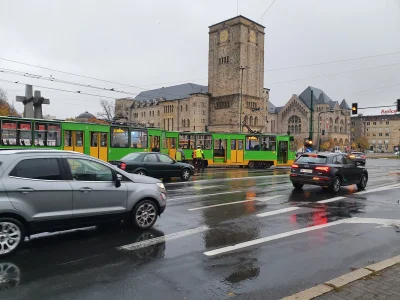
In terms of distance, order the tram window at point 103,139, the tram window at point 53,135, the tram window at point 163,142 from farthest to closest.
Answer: the tram window at point 163,142, the tram window at point 103,139, the tram window at point 53,135

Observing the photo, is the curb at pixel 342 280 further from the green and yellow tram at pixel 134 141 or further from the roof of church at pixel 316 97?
the roof of church at pixel 316 97

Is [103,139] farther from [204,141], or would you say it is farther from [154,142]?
[204,141]

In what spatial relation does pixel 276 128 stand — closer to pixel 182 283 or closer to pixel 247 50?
pixel 247 50

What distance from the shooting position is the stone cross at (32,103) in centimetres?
2419

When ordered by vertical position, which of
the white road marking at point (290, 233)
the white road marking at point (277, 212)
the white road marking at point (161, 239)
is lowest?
the white road marking at point (290, 233)

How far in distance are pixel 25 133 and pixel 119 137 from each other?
5.36 meters

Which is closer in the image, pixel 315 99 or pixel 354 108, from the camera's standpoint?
pixel 354 108

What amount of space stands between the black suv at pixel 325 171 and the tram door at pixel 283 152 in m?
16.3

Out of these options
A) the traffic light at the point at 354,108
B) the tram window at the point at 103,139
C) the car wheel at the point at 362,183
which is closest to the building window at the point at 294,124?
the traffic light at the point at 354,108

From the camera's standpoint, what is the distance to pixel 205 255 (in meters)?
5.87

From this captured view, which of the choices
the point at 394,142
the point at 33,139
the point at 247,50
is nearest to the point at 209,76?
the point at 247,50

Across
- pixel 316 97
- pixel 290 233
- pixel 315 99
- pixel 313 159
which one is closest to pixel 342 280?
pixel 290 233

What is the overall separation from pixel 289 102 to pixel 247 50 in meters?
44.3

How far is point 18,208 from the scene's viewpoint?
5621 mm
